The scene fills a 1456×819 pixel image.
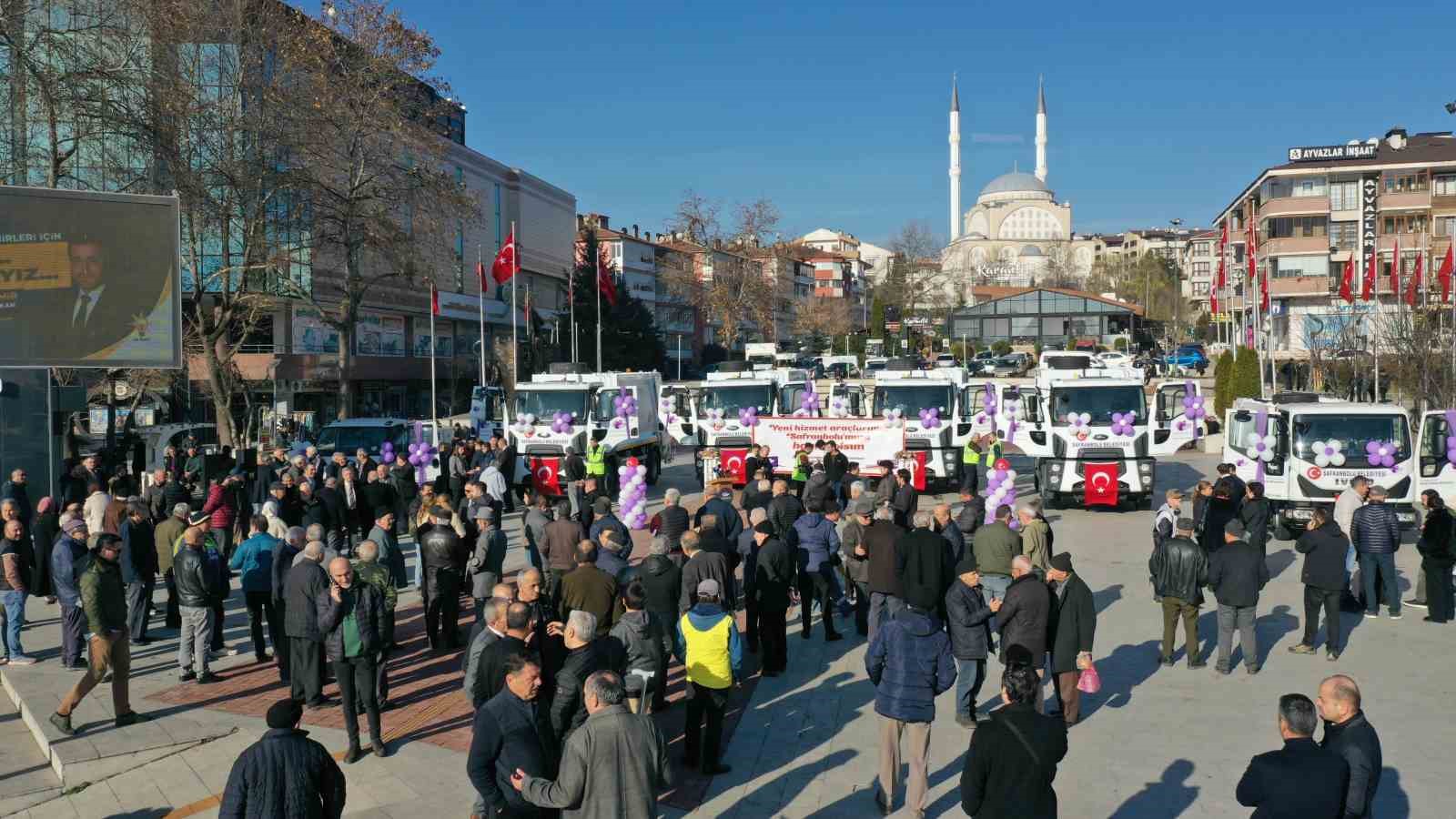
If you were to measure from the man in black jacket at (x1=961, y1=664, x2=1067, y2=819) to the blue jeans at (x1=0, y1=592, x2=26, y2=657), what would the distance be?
1015 centimetres

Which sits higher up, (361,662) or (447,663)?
(361,662)

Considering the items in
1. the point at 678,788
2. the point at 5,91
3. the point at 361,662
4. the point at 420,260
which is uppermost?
the point at 5,91

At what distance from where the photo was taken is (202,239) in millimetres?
→ 29984

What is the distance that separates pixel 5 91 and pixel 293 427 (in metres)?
16.4

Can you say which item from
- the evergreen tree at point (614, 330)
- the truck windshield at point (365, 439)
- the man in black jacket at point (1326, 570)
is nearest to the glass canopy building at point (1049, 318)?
the evergreen tree at point (614, 330)

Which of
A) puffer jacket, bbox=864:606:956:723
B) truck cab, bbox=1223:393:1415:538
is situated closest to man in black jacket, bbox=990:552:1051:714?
puffer jacket, bbox=864:606:956:723

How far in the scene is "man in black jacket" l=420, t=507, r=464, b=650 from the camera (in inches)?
451

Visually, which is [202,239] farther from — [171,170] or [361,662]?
[361,662]

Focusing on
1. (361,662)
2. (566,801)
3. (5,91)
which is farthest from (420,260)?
(566,801)

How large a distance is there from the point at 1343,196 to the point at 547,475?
49358 millimetres

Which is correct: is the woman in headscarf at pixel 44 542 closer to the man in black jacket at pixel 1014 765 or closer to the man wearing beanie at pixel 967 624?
the man wearing beanie at pixel 967 624

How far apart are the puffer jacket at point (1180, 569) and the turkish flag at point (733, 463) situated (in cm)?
1375

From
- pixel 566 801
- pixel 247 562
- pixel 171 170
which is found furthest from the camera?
pixel 171 170

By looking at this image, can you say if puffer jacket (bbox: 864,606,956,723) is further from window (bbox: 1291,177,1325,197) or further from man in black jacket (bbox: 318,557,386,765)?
window (bbox: 1291,177,1325,197)
